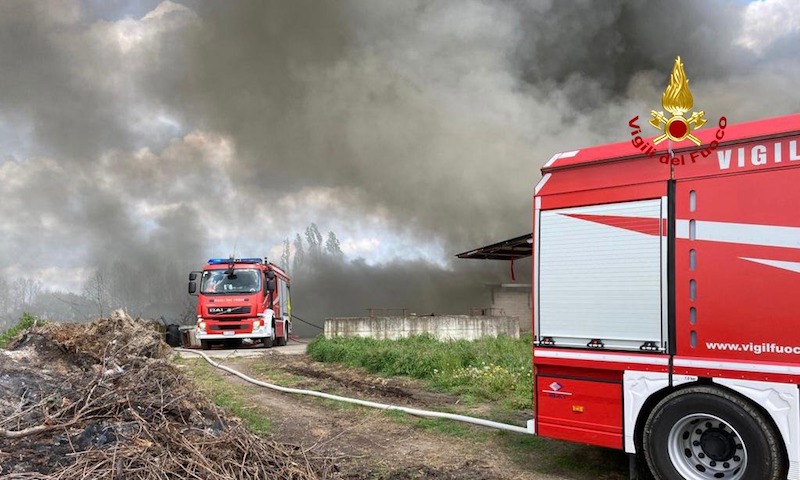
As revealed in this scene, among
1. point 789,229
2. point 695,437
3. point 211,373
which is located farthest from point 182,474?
point 211,373

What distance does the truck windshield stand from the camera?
20.2 m

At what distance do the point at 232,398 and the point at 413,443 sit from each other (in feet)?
12.9

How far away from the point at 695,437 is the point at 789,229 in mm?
1804

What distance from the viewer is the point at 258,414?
8.16 metres

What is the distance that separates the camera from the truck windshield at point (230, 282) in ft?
66.4

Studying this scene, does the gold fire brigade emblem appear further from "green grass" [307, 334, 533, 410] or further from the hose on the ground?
"green grass" [307, 334, 533, 410]

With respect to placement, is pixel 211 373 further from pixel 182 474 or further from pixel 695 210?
pixel 695 210

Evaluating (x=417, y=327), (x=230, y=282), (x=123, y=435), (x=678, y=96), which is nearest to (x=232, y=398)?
(x=123, y=435)

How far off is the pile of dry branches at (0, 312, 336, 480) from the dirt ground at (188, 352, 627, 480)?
65cm

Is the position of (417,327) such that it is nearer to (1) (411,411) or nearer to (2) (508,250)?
(2) (508,250)

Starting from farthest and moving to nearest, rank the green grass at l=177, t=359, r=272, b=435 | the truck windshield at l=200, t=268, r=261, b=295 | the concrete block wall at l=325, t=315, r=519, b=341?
the truck windshield at l=200, t=268, r=261, b=295, the concrete block wall at l=325, t=315, r=519, b=341, the green grass at l=177, t=359, r=272, b=435

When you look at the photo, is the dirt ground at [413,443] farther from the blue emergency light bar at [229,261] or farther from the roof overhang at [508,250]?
the blue emergency light bar at [229,261]

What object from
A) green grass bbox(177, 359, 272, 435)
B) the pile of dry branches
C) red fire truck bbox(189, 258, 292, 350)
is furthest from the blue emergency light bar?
the pile of dry branches

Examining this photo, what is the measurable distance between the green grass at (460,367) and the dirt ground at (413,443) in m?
0.42
